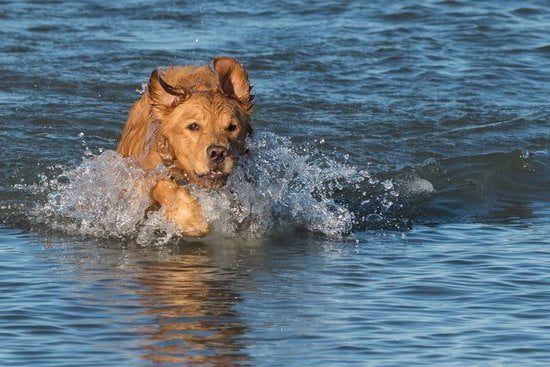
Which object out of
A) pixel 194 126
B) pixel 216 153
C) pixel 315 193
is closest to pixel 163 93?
pixel 194 126

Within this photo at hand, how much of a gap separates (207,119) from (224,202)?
2.77ft

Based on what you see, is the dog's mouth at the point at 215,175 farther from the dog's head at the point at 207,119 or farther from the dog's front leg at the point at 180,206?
the dog's front leg at the point at 180,206

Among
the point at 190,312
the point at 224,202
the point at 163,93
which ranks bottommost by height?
the point at 190,312

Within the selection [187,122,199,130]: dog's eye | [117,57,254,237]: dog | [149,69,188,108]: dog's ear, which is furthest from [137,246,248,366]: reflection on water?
[149,69,188,108]: dog's ear

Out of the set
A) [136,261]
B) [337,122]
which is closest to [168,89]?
[136,261]

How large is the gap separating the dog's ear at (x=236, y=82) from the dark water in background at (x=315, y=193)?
1.21m

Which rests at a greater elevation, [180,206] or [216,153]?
[216,153]

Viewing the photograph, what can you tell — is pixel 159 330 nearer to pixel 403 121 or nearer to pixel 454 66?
pixel 403 121

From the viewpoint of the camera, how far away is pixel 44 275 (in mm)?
9844

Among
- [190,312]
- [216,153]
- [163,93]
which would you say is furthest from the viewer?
[163,93]

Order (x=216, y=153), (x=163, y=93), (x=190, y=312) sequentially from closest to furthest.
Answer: (x=190, y=312) → (x=216, y=153) → (x=163, y=93)

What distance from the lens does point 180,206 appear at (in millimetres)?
10555

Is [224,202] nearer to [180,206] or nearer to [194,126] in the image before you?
[180,206]

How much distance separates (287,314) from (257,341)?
25.1 inches
